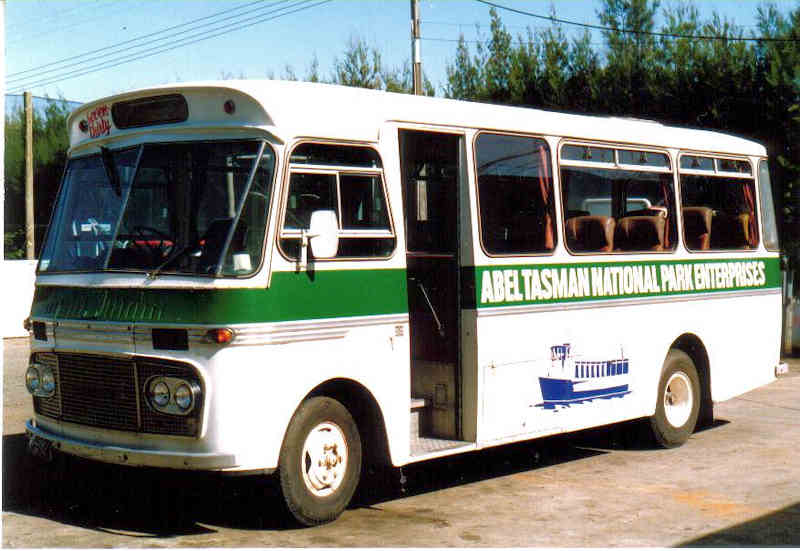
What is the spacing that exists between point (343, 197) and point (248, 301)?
3.81 feet

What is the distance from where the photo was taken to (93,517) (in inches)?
294

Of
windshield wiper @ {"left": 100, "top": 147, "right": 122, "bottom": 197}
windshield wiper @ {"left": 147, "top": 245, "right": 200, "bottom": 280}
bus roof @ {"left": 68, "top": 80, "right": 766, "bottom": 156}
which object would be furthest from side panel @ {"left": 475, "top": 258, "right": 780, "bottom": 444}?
windshield wiper @ {"left": 100, "top": 147, "right": 122, "bottom": 197}

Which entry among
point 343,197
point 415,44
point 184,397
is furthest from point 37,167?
point 184,397

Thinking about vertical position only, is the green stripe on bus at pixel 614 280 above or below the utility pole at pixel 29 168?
below

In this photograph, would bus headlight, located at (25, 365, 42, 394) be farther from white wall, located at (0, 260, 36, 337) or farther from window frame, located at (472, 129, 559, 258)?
white wall, located at (0, 260, 36, 337)

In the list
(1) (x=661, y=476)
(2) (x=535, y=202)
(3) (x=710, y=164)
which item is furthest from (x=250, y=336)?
(3) (x=710, y=164)

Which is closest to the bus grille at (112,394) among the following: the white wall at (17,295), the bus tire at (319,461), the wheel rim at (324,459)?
the bus tire at (319,461)

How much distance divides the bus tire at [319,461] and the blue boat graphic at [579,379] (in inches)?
89.2

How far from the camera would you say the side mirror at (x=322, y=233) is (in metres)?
7.05

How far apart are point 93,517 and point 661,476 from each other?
4739 millimetres

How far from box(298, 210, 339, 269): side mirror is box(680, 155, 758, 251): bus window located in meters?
5.08

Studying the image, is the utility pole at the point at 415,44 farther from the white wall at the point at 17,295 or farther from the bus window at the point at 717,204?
the bus window at the point at 717,204

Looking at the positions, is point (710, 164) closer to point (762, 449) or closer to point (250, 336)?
point (762, 449)

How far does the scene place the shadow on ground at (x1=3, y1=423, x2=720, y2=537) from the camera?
7.29 meters
